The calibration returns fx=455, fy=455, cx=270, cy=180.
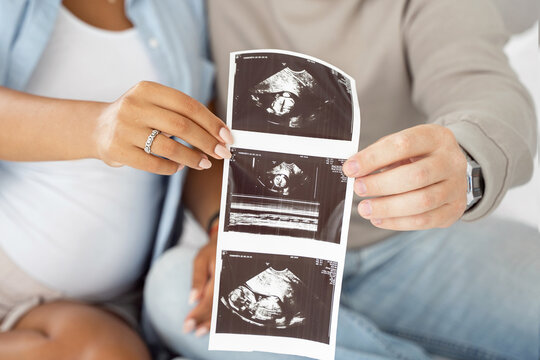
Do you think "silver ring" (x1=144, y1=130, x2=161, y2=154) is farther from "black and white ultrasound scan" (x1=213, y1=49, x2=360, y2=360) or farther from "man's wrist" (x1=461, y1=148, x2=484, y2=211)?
"man's wrist" (x1=461, y1=148, x2=484, y2=211)

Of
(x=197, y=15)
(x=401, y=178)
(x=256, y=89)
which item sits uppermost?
(x=197, y=15)

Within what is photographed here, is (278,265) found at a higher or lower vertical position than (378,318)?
higher

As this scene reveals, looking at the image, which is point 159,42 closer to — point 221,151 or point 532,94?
point 221,151

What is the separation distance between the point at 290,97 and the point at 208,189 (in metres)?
0.51

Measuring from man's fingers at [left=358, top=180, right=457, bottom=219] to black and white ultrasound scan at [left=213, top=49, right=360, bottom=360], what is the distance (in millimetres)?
35

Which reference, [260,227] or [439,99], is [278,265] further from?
[439,99]

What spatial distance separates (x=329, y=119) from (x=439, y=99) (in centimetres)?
34

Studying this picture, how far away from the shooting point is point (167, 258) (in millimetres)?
928

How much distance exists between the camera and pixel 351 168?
0.57 meters

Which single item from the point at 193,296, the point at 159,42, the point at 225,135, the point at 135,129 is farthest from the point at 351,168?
the point at 159,42

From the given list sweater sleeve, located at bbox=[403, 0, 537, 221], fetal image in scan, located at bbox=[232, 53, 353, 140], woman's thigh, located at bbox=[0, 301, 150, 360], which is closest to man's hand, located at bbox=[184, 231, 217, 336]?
woman's thigh, located at bbox=[0, 301, 150, 360]

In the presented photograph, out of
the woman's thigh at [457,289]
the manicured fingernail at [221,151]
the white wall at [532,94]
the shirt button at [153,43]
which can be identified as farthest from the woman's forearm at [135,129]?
the white wall at [532,94]

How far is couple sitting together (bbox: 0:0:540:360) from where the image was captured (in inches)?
29.8

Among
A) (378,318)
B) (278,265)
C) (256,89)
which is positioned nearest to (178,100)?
(256,89)
